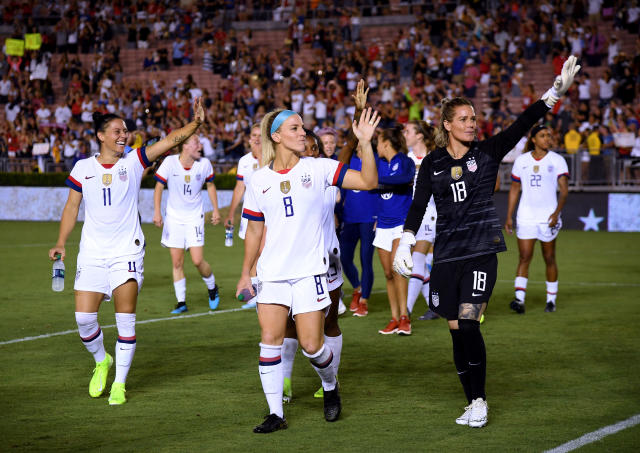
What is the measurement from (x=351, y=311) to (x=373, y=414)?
199 inches

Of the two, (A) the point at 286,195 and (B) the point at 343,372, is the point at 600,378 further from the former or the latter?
(A) the point at 286,195

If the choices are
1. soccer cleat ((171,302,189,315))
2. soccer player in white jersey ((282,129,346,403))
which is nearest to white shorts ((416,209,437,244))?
soccer cleat ((171,302,189,315))

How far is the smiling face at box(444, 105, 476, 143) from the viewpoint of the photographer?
6.32m

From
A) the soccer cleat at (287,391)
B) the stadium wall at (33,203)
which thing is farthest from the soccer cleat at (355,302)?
the stadium wall at (33,203)

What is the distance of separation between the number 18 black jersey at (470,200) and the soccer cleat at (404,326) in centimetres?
360

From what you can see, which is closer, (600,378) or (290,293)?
(290,293)

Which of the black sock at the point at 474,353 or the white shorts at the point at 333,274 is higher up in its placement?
the white shorts at the point at 333,274

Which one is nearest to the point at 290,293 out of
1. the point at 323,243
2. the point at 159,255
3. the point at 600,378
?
the point at 323,243

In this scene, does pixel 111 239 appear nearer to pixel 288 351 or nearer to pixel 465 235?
pixel 288 351

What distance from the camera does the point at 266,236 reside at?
625 centimetres

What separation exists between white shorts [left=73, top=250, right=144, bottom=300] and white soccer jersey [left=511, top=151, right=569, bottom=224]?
20.1 ft

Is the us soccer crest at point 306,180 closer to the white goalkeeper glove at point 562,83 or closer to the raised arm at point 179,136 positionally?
the raised arm at point 179,136

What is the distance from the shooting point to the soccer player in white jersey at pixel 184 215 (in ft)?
38.7

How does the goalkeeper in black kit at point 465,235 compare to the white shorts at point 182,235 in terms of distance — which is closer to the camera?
the goalkeeper in black kit at point 465,235
